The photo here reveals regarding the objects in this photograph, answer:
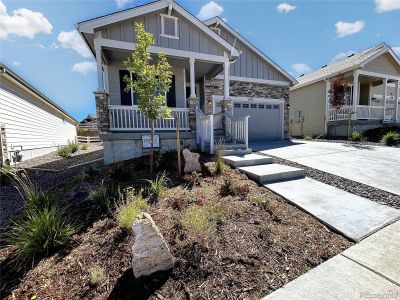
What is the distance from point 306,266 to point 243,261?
2.37ft

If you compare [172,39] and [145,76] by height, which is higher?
[172,39]

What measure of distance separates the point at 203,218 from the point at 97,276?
140 cm

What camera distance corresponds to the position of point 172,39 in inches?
306

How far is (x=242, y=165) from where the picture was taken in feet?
19.1

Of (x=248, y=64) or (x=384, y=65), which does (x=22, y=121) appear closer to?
(x=248, y=64)

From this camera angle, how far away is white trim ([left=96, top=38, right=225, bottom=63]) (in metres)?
6.82

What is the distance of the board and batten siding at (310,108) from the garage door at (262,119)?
16.2ft

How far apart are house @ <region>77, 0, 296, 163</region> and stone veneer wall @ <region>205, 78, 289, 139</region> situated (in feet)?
0.17

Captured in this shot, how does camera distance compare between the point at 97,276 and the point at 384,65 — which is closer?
the point at 97,276

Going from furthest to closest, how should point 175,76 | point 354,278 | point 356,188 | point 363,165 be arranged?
point 175,76 → point 363,165 → point 356,188 → point 354,278

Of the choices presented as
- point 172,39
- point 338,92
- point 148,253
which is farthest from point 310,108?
point 148,253

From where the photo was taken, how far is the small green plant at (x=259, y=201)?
3.62 meters

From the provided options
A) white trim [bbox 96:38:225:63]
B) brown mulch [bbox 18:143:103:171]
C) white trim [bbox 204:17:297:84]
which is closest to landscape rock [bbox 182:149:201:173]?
white trim [bbox 96:38:225:63]

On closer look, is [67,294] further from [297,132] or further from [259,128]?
[297,132]
